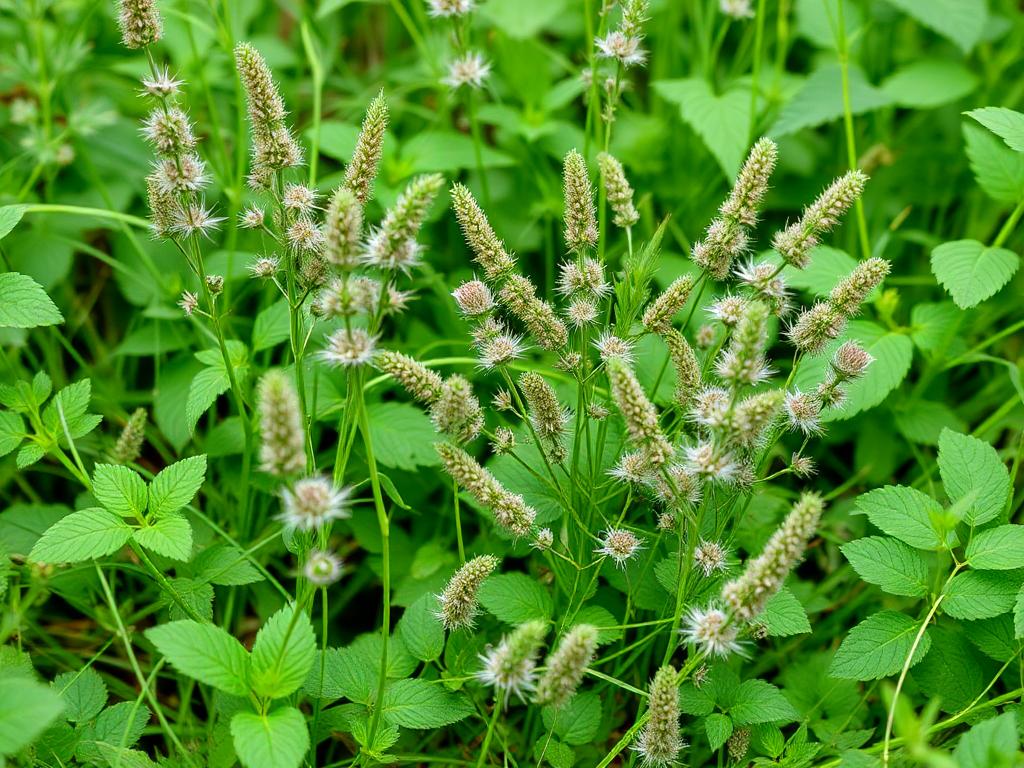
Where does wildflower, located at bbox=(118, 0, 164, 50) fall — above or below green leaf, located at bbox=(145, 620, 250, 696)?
above

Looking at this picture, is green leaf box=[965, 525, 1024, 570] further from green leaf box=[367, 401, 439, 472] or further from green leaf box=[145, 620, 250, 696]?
green leaf box=[145, 620, 250, 696]

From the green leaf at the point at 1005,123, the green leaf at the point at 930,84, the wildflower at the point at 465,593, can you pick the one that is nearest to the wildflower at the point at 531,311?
the wildflower at the point at 465,593

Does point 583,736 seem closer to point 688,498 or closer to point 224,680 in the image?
point 688,498

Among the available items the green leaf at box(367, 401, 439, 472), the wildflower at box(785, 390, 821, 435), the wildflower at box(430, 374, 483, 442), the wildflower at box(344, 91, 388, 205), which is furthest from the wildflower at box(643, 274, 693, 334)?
the green leaf at box(367, 401, 439, 472)

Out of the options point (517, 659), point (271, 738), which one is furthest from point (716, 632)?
point (271, 738)

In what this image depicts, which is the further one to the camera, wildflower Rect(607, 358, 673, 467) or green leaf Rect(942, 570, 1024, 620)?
green leaf Rect(942, 570, 1024, 620)

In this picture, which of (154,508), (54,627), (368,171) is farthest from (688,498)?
(54,627)
